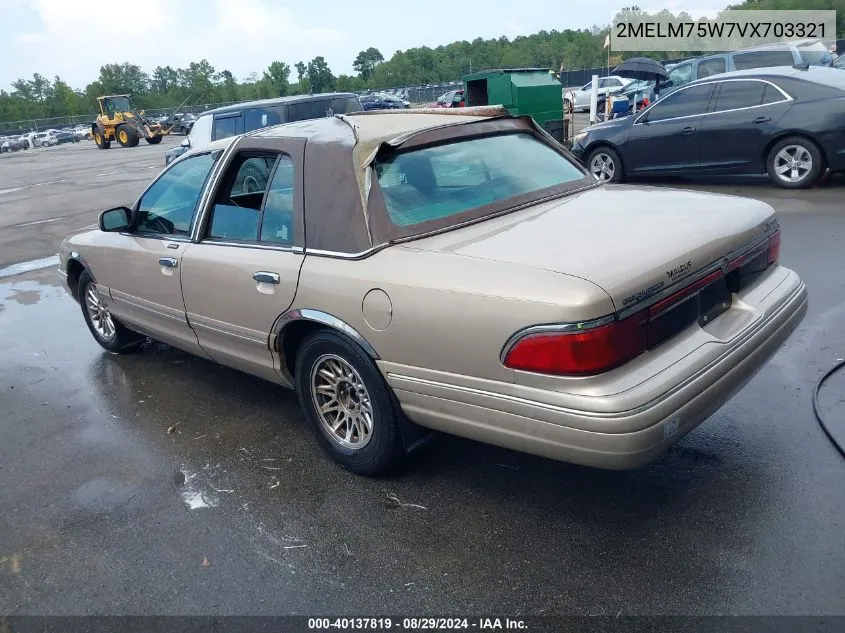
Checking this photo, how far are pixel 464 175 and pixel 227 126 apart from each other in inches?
398

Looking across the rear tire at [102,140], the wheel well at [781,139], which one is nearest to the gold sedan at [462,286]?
the wheel well at [781,139]

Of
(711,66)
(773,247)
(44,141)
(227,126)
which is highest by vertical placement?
(711,66)

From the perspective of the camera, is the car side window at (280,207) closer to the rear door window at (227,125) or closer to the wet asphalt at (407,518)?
the wet asphalt at (407,518)

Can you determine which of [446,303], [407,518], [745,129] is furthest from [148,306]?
[745,129]

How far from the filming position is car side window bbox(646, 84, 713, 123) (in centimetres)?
974

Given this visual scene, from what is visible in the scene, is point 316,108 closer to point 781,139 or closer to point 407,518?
point 781,139

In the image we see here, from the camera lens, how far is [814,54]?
1688 cm

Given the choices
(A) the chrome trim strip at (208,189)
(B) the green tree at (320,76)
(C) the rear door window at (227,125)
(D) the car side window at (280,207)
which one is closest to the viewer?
(D) the car side window at (280,207)

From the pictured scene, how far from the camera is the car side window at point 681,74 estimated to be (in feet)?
52.9

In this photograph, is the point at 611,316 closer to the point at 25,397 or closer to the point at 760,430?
the point at 760,430

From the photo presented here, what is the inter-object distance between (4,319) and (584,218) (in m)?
6.11

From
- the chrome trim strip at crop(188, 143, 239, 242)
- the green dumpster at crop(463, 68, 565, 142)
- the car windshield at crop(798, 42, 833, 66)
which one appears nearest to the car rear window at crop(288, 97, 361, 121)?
the green dumpster at crop(463, 68, 565, 142)

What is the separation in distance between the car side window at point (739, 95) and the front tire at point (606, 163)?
1.59 meters

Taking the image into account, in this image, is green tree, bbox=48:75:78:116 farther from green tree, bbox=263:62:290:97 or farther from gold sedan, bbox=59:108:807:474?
gold sedan, bbox=59:108:807:474
